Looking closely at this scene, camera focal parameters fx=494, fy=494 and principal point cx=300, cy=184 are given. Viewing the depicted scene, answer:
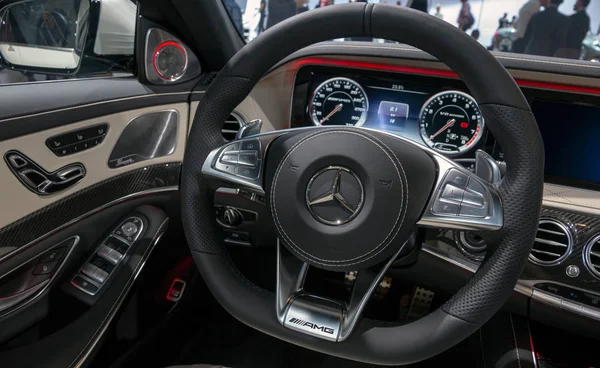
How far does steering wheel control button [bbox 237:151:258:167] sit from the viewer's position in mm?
1008

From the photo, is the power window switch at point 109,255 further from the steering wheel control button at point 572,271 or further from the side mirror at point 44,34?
the steering wheel control button at point 572,271

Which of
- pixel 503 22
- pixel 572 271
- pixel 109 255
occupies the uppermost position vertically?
pixel 503 22

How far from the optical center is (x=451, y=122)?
1.46m

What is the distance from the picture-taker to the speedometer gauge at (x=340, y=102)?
1.57 m

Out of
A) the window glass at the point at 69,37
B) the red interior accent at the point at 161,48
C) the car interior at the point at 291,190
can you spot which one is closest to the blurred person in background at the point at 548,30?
the car interior at the point at 291,190

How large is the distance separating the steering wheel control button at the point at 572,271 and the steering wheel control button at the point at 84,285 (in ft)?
4.07

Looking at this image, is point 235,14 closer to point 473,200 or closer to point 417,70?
point 417,70

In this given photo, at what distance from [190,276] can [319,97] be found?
0.76 meters

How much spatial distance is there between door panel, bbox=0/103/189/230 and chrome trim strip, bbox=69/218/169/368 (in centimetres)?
23

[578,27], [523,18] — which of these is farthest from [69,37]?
[523,18]

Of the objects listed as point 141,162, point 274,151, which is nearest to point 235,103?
point 274,151

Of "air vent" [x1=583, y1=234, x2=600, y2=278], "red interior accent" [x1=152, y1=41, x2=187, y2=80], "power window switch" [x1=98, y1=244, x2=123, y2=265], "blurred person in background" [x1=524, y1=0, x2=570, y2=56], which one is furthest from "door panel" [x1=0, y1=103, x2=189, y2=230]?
"blurred person in background" [x1=524, y1=0, x2=570, y2=56]

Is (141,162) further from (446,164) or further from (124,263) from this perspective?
(446,164)

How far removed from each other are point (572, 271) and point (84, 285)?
1282 millimetres
